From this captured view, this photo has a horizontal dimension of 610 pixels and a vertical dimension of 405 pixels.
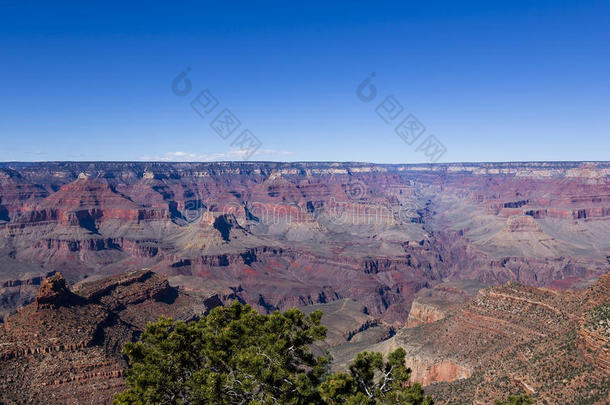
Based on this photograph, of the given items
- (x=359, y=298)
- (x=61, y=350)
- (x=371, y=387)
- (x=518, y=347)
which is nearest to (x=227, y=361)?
(x=371, y=387)

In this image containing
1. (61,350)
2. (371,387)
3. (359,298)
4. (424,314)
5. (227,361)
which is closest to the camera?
(227,361)

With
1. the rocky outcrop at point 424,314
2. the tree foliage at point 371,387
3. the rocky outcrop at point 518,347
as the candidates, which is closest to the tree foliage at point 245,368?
the tree foliage at point 371,387

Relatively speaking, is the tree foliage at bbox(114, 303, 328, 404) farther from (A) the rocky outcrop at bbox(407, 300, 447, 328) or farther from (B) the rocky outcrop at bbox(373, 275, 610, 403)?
(A) the rocky outcrop at bbox(407, 300, 447, 328)

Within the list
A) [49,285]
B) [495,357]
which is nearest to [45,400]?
[49,285]

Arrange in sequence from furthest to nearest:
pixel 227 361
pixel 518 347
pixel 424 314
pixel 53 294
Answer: pixel 424 314, pixel 53 294, pixel 518 347, pixel 227 361

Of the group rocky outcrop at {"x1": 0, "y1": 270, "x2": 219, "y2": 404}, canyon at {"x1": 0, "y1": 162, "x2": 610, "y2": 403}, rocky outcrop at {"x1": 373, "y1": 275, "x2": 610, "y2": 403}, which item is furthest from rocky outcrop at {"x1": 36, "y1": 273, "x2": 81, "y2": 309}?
rocky outcrop at {"x1": 373, "y1": 275, "x2": 610, "y2": 403}

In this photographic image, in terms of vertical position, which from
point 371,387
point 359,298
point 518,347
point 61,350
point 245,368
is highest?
point 245,368

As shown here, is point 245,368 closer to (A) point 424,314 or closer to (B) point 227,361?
(B) point 227,361

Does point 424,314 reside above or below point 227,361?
below

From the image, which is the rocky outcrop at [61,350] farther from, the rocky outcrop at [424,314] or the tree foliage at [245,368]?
the rocky outcrop at [424,314]

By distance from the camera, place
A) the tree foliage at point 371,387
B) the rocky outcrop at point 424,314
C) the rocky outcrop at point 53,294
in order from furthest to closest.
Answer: the rocky outcrop at point 424,314
the rocky outcrop at point 53,294
the tree foliage at point 371,387
